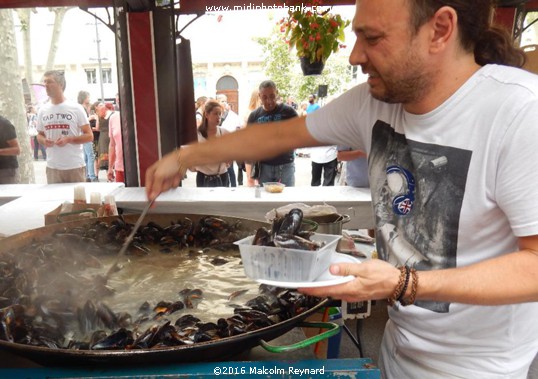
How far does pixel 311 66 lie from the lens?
4.82m

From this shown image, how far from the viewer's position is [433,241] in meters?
1.36

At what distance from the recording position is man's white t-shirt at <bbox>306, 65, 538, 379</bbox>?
3.74 ft

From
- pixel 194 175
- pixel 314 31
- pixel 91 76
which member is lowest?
pixel 194 175

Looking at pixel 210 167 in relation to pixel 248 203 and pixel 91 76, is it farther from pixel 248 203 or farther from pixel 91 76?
pixel 91 76

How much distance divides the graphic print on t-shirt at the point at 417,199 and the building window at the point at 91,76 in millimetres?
33904

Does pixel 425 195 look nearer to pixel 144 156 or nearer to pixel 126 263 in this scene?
pixel 126 263

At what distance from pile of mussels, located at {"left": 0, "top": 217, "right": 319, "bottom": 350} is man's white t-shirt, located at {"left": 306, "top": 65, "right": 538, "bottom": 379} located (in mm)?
539

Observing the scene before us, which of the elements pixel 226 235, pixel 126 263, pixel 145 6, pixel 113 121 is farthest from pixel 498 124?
pixel 113 121

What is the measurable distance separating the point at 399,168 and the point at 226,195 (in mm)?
3545

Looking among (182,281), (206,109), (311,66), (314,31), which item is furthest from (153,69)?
(182,281)

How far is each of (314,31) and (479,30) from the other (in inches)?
134

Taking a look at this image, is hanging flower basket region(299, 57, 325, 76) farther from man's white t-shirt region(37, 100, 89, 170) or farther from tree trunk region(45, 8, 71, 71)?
tree trunk region(45, 8, 71, 71)

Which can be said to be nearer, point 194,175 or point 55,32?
point 194,175

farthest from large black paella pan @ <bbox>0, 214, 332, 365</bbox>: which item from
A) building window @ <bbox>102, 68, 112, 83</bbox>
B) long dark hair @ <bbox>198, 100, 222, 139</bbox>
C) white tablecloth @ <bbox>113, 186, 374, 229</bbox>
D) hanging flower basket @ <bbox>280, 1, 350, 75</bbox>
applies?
building window @ <bbox>102, 68, 112, 83</bbox>
